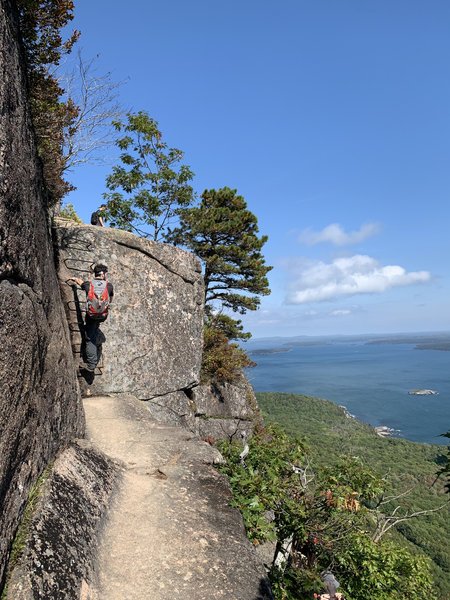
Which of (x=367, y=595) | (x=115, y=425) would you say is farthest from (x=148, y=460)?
(x=367, y=595)

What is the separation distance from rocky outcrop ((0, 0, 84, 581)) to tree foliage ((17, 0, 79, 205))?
1.82 meters

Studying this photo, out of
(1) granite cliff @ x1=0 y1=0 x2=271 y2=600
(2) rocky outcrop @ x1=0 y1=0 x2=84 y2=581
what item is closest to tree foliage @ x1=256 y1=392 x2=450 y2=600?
(1) granite cliff @ x1=0 y1=0 x2=271 y2=600

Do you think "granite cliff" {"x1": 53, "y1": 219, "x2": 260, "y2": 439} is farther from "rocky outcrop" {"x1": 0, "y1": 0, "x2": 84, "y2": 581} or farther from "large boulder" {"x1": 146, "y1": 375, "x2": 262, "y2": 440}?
"rocky outcrop" {"x1": 0, "y1": 0, "x2": 84, "y2": 581}

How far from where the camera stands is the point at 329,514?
21.4ft

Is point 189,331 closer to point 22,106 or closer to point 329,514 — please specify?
point 329,514

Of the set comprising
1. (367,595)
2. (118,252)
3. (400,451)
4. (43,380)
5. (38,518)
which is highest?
(118,252)

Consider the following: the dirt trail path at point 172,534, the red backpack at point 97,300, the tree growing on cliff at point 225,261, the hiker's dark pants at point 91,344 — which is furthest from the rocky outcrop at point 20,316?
the tree growing on cliff at point 225,261

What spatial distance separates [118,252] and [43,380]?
6.06m

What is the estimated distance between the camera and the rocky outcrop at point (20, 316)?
2578mm

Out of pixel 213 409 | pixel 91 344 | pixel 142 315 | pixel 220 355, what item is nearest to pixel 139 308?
pixel 142 315

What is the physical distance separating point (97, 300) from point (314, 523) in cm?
631

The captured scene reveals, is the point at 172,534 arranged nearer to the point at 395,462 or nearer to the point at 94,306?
the point at 94,306

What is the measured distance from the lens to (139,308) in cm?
952

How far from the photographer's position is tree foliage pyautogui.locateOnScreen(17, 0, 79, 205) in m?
4.84
